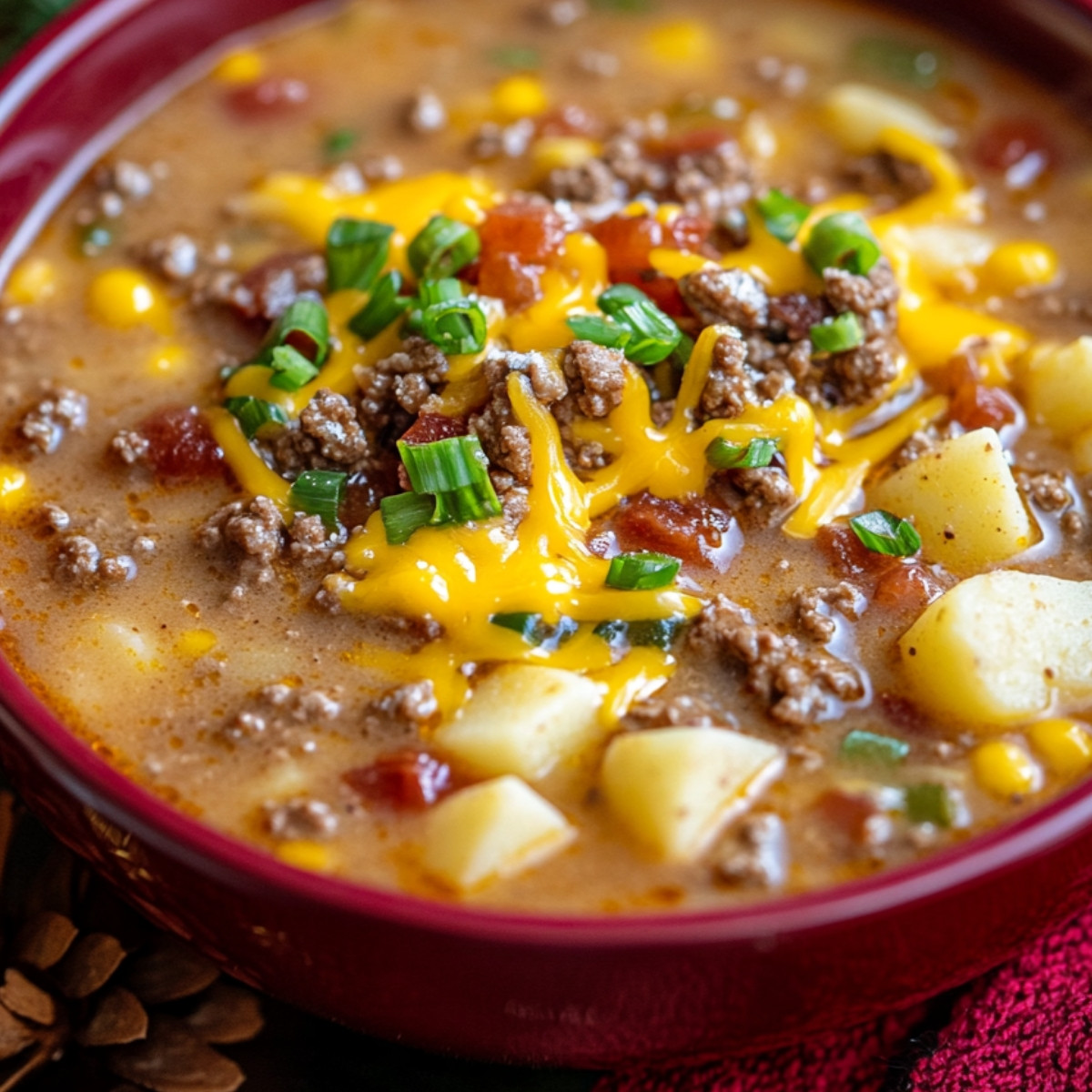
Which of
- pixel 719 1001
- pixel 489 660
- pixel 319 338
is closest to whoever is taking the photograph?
pixel 719 1001

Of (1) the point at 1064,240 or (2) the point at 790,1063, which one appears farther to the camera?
(1) the point at 1064,240

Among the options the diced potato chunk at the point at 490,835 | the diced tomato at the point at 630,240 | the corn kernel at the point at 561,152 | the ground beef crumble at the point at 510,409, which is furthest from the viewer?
the corn kernel at the point at 561,152

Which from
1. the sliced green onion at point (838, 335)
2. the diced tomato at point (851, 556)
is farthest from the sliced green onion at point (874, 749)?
the sliced green onion at point (838, 335)

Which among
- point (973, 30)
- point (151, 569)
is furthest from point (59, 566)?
point (973, 30)

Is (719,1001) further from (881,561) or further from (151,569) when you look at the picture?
(151,569)

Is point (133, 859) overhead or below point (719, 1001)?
below

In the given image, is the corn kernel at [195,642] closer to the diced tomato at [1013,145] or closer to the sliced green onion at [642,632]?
the sliced green onion at [642,632]
